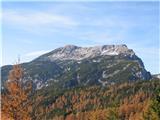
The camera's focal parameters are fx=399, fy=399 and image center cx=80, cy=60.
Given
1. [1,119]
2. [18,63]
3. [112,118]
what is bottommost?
[112,118]

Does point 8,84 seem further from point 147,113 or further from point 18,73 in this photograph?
point 147,113

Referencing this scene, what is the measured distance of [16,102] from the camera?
106ft

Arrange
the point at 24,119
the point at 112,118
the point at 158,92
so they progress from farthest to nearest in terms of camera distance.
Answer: the point at 112,118 → the point at 158,92 → the point at 24,119

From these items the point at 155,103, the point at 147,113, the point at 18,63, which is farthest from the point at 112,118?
the point at 18,63

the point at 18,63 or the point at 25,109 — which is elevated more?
the point at 18,63

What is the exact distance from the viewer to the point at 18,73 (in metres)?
33.8

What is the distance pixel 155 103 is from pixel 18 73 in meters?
25.4

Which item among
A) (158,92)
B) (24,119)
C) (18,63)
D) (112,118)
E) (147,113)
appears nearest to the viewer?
(24,119)

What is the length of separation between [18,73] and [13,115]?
367 cm

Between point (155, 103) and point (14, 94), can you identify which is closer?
point (14, 94)

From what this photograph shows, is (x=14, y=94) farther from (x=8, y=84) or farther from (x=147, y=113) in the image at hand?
(x=147, y=113)

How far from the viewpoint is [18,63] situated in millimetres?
34594

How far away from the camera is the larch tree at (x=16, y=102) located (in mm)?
32219

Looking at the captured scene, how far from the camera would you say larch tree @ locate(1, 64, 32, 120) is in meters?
32.2
